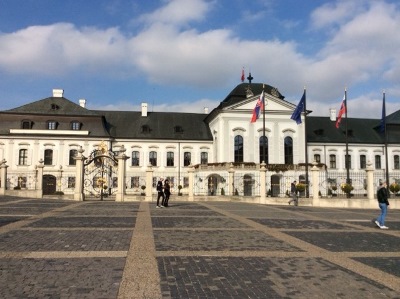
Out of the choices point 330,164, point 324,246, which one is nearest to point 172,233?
point 324,246

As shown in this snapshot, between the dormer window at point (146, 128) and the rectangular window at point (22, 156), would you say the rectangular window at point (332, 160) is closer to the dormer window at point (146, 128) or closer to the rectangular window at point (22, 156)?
the dormer window at point (146, 128)

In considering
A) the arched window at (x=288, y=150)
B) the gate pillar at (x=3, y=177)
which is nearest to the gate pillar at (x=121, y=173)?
the gate pillar at (x=3, y=177)

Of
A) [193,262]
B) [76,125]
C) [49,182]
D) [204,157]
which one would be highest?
[76,125]

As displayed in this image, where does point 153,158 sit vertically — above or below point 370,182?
above

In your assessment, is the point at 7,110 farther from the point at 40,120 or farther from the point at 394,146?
the point at 394,146

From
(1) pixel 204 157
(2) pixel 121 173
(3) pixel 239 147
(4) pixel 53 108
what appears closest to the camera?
(2) pixel 121 173

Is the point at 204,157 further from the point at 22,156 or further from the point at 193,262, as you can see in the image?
the point at 193,262

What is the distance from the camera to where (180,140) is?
53.4 metres

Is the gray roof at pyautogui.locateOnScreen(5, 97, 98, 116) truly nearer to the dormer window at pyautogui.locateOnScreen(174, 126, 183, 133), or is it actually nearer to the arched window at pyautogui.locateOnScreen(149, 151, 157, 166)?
the arched window at pyautogui.locateOnScreen(149, 151, 157, 166)

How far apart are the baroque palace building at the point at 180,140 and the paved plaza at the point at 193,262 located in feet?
108

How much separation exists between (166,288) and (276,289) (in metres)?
1.59

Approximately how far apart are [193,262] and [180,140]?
46.3 m

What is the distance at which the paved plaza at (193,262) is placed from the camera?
556 cm

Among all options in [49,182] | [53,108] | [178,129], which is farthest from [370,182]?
[53,108]
